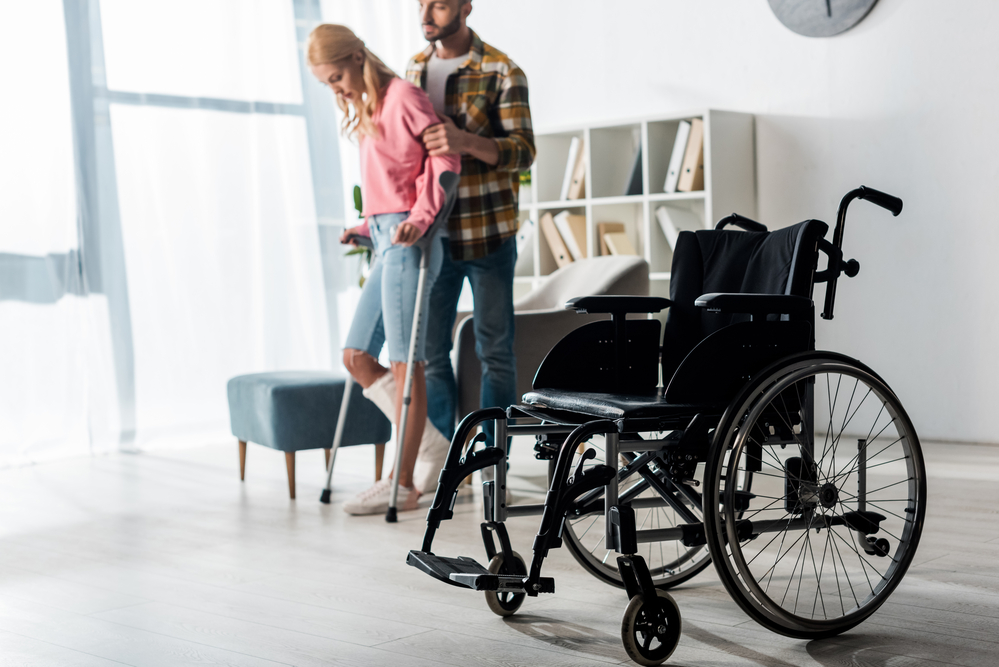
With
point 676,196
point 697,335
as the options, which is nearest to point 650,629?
point 697,335

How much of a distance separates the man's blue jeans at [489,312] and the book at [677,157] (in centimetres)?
148

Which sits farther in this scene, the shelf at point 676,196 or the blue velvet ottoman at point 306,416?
the shelf at point 676,196

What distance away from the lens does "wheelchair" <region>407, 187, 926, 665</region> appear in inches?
64.6

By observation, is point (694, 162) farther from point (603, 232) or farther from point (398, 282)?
point (398, 282)

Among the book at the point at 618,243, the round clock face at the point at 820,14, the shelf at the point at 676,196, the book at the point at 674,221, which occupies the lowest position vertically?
the book at the point at 618,243

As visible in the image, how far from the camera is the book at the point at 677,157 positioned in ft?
13.9

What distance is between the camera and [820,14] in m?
4.11

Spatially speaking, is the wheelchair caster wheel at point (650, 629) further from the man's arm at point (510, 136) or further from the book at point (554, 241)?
the book at point (554, 241)

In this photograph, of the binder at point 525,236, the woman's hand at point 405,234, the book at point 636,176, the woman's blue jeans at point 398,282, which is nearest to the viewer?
the woman's hand at point 405,234

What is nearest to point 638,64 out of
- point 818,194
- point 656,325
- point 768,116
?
point 768,116

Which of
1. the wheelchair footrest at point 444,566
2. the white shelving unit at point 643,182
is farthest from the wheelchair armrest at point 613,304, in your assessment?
the white shelving unit at point 643,182

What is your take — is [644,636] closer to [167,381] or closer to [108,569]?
[108,569]

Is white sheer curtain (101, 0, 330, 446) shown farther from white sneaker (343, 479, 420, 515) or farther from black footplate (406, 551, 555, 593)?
black footplate (406, 551, 555, 593)

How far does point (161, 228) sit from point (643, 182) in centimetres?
206
